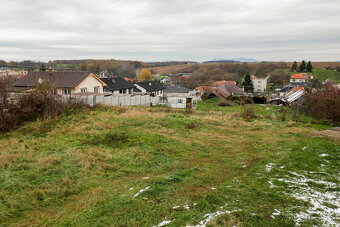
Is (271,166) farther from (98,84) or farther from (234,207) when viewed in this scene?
(98,84)

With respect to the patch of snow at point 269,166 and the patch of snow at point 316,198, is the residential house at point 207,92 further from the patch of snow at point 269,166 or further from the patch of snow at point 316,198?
the patch of snow at point 316,198

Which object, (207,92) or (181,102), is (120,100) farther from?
(207,92)

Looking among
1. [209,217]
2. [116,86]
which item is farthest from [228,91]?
[209,217]

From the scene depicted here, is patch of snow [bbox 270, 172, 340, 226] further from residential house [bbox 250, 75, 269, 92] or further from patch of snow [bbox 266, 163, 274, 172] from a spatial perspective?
residential house [bbox 250, 75, 269, 92]

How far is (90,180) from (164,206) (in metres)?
2.54

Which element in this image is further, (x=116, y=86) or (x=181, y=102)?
(x=116, y=86)

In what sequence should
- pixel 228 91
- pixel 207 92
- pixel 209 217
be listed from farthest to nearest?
pixel 207 92 < pixel 228 91 < pixel 209 217

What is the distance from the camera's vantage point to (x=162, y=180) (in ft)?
19.8

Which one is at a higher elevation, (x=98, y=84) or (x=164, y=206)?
(x=98, y=84)

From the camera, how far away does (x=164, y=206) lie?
4.90m

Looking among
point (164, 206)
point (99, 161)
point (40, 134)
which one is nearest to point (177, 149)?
point (99, 161)

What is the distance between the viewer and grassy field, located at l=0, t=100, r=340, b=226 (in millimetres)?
4582

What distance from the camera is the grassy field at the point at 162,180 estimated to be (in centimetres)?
458

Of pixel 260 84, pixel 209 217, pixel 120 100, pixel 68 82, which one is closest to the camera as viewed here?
pixel 209 217
